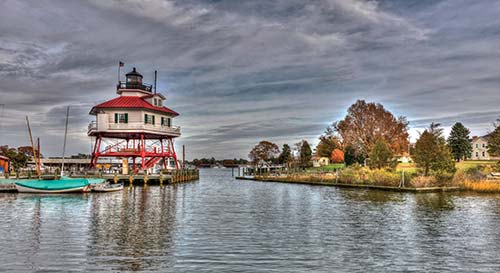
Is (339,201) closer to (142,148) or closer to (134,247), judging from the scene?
(134,247)

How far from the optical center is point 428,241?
1593 centimetres

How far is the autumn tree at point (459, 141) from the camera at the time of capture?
92.2 meters

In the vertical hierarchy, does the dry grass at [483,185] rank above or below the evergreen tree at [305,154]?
below

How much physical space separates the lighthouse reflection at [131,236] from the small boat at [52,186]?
42.5 feet

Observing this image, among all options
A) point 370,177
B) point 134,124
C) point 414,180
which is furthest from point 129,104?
point 414,180

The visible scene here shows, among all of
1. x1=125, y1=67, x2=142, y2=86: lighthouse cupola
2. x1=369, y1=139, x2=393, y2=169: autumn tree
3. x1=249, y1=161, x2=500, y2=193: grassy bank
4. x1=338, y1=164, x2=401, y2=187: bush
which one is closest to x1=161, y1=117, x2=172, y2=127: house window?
x1=125, y1=67, x2=142, y2=86: lighthouse cupola

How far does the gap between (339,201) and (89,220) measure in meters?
18.0

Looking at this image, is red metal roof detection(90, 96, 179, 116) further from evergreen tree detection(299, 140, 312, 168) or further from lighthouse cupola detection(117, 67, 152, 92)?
evergreen tree detection(299, 140, 312, 168)

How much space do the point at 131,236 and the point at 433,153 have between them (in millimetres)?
34287

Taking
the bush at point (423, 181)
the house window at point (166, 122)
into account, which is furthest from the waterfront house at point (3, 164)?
the bush at point (423, 181)

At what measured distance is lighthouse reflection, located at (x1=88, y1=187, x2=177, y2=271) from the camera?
12965 millimetres

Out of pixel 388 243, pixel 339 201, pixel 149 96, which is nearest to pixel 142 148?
pixel 149 96

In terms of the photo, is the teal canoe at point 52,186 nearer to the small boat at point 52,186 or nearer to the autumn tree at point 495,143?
the small boat at point 52,186

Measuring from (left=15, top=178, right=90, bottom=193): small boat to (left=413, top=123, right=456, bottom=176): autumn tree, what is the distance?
112ft
